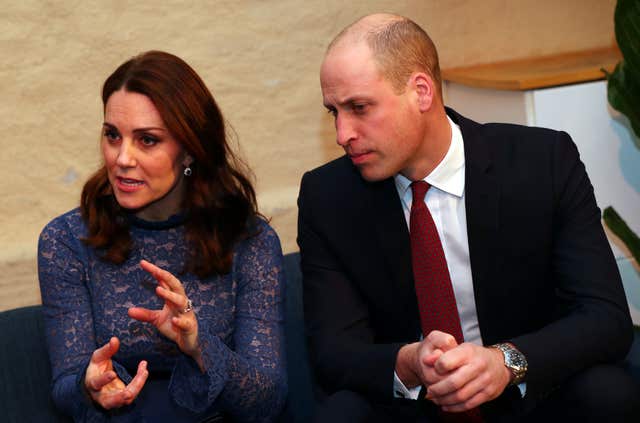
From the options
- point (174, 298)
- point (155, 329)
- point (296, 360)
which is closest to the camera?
point (174, 298)

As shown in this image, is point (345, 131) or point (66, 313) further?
point (66, 313)

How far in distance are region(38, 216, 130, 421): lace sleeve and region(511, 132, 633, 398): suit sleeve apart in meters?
1.08

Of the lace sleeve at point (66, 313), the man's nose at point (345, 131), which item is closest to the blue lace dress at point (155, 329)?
the lace sleeve at point (66, 313)

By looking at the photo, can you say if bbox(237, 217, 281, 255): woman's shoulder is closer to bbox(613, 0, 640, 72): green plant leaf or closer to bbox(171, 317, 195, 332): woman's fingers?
bbox(171, 317, 195, 332): woman's fingers

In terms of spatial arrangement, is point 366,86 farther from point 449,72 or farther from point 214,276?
point 449,72

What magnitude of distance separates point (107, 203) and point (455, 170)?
0.99m

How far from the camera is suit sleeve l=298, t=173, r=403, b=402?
8.18 ft

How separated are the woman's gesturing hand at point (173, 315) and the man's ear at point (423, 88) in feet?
2.61

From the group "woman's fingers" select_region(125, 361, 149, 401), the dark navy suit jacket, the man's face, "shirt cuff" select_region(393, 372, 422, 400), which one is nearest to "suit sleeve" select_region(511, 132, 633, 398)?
the dark navy suit jacket

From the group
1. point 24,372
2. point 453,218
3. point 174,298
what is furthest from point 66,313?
point 453,218

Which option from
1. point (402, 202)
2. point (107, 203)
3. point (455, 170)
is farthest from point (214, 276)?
point (455, 170)

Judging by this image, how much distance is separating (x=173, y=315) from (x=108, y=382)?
0.22 metres

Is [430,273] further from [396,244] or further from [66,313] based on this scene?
[66,313]

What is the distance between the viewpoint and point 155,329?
2705 millimetres
